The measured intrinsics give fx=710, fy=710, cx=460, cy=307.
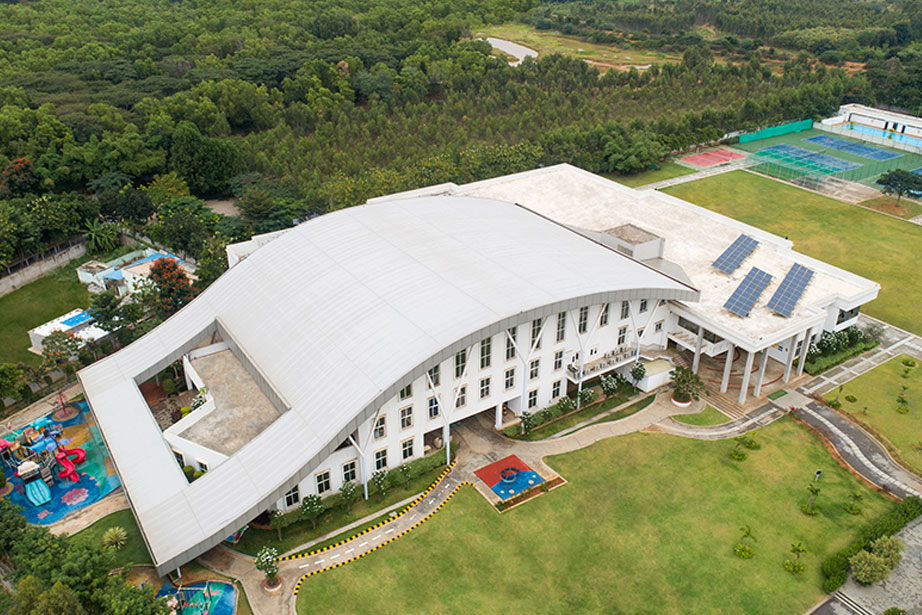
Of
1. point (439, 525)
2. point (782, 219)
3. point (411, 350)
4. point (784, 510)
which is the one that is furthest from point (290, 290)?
point (782, 219)

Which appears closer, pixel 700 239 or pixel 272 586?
pixel 272 586

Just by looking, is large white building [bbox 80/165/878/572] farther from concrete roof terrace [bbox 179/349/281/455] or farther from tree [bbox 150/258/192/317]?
tree [bbox 150/258/192/317]

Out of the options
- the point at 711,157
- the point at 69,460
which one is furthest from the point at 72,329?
the point at 711,157

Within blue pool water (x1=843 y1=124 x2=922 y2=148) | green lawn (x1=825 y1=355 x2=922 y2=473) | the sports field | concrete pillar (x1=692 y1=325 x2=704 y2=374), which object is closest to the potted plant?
concrete pillar (x1=692 y1=325 x2=704 y2=374)

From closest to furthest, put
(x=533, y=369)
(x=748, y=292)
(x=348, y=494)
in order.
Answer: (x=348, y=494) → (x=533, y=369) → (x=748, y=292)

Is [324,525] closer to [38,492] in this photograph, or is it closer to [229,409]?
[229,409]

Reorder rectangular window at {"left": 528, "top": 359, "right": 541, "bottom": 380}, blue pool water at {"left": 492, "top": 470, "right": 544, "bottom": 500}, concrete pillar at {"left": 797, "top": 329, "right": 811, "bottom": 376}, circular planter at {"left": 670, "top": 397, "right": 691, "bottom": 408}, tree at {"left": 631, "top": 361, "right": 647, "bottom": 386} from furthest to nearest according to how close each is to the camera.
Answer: concrete pillar at {"left": 797, "top": 329, "right": 811, "bottom": 376} < tree at {"left": 631, "top": 361, "right": 647, "bottom": 386} < circular planter at {"left": 670, "top": 397, "right": 691, "bottom": 408} < rectangular window at {"left": 528, "top": 359, "right": 541, "bottom": 380} < blue pool water at {"left": 492, "top": 470, "right": 544, "bottom": 500}

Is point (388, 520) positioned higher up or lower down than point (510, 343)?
lower down
